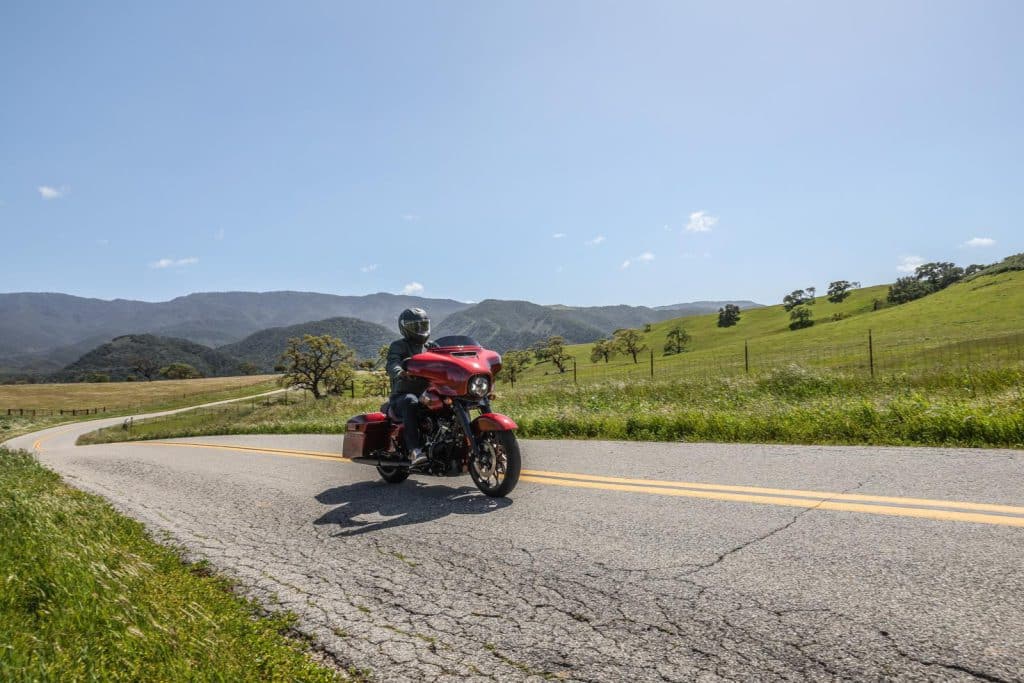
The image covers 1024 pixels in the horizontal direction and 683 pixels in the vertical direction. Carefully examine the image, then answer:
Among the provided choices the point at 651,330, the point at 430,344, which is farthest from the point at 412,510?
the point at 651,330

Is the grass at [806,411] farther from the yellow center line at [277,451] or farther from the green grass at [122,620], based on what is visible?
the green grass at [122,620]

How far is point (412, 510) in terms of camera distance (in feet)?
19.4

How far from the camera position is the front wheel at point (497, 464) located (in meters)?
5.86

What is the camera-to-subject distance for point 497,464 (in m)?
6.05

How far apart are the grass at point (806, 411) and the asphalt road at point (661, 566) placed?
1271 millimetres

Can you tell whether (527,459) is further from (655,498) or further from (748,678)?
(748,678)

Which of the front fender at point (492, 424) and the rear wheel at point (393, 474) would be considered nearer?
the front fender at point (492, 424)

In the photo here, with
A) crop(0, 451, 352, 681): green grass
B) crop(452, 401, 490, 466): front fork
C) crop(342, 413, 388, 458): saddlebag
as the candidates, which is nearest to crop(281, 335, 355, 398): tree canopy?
crop(342, 413, 388, 458): saddlebag

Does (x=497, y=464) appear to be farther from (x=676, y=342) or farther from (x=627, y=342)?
(x=676, y=342)

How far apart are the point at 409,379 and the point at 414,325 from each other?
0.69 metres

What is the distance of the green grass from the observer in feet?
8.75

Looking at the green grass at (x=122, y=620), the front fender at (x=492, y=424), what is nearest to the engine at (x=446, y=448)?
the front fender at (x=492, y=424)

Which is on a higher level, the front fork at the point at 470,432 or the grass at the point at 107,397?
the front fork at the point at 470,432

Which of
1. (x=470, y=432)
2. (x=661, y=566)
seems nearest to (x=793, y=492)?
(x=661, y=566)
